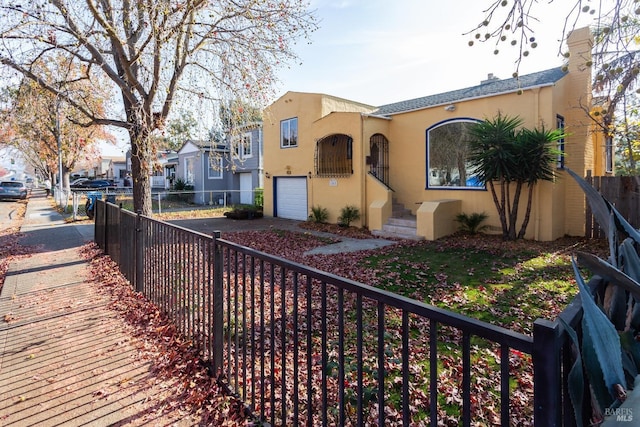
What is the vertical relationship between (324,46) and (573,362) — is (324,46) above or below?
above

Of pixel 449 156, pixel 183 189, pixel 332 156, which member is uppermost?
pixel 332 156

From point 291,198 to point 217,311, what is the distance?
44.7 ft

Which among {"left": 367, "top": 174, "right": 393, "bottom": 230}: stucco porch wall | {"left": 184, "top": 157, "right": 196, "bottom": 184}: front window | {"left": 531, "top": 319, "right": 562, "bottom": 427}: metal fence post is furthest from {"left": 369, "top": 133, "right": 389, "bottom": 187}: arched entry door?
{"left": 184, "top": 157, "right": 196, "bottom": 184}: front window

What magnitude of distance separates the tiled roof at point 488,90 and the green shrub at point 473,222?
139 inches

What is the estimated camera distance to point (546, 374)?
3.68 ft

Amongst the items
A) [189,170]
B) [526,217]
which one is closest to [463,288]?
[526,217]

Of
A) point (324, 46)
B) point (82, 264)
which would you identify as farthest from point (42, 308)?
point (324, 46)

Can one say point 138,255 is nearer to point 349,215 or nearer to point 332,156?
point 349,215

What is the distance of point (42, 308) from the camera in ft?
16.2

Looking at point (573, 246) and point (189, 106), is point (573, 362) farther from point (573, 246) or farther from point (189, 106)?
point (573, 246)

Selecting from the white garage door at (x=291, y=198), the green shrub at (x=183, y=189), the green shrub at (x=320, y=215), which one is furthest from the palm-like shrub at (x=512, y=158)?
the green shrub at (x=183, y=189)

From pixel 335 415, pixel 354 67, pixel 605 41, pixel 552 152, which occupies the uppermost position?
pixel 354 67

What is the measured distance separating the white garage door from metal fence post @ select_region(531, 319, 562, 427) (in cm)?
1471

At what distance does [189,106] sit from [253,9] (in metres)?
2.64
